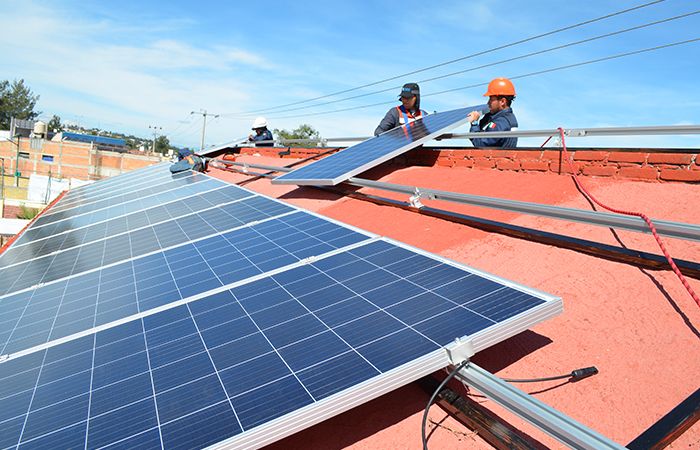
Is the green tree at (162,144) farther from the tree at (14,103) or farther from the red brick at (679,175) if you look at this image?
the red brick at (679,175)

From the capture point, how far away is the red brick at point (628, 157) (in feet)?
16.5

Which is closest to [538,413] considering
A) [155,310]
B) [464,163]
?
[155,310]

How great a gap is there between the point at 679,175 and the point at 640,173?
1.27 feet

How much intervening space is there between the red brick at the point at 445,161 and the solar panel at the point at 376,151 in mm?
461

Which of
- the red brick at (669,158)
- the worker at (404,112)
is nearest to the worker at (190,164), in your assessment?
the worker at (404,112)

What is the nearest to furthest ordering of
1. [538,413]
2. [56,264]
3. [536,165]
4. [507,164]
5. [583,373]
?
1. [538,413]
2. [583,373]
3. [536,165]
4. [507,164]
5. [56,264]

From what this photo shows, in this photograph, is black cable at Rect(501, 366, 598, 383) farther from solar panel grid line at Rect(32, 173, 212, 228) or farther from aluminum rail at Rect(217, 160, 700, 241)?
solar panel grid line at Rect(32, 173, 212, 228)

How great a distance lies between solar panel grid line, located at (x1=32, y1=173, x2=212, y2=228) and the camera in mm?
11227

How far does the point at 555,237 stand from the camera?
14.0ft

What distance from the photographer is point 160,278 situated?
190 inches

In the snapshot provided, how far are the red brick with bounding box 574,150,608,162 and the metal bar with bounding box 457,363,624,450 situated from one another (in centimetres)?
394

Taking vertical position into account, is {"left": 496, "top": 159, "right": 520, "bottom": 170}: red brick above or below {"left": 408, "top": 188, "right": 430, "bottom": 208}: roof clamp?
above

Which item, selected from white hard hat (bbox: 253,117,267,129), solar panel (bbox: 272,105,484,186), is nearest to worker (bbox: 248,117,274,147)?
white hard hat (bbox: 253,117,267,129)

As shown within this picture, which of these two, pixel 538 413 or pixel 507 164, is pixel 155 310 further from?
pixel 507 164
